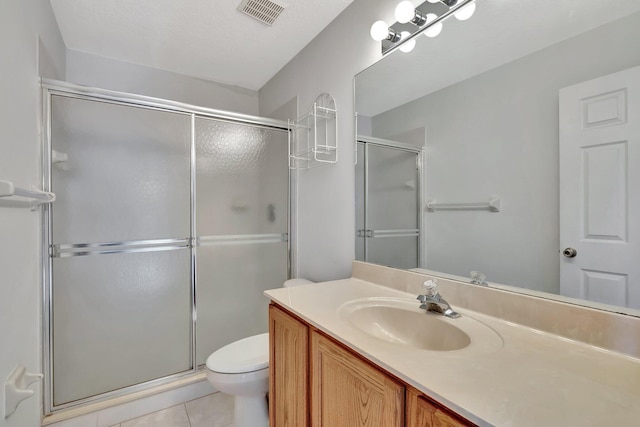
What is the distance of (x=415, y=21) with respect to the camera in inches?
48.7

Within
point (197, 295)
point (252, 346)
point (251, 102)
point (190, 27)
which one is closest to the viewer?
point (252, 346)

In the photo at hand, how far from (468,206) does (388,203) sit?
43cm

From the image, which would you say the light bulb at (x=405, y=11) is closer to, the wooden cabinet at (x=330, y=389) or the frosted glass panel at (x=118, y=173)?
the wooden cabinet at (x=330, y=389)

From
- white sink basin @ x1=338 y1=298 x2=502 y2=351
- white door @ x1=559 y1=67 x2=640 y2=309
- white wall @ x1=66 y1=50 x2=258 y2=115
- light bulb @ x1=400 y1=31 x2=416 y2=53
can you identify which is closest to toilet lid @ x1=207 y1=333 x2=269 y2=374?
white sink basin @ x1=338 y1=298 x2=502 y2=351

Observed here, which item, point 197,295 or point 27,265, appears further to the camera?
point 197,295

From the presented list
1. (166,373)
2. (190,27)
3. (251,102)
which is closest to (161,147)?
(190,27)

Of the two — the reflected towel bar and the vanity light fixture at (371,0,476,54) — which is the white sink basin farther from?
the vanity light fixture at (371,0,476,54)

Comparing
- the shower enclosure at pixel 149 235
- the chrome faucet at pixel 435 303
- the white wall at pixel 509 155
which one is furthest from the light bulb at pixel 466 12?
the shower enclosure at pixel 149 235

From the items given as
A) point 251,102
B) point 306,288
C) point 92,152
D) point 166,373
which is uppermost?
point 251,102

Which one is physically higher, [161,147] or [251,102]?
[251,102]

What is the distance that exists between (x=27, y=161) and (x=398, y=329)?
1.76 m

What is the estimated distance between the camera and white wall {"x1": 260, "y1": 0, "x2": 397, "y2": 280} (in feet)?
5.13

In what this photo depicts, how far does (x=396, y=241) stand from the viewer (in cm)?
143

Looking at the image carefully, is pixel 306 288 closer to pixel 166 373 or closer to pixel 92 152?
pixel 166 373
